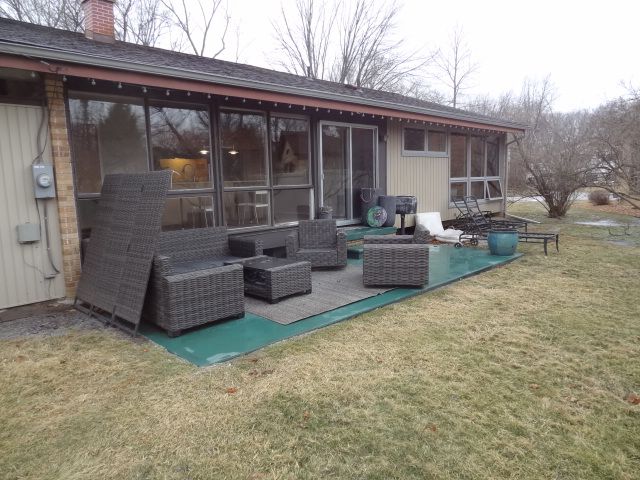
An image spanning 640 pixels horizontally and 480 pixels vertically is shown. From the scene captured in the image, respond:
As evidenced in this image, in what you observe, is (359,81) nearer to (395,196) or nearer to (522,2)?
(522,2)

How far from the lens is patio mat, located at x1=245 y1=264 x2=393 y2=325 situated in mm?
4059

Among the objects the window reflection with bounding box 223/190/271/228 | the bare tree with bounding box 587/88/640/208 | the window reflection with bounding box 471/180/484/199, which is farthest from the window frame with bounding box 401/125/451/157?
the bare tree with bounding box 587/88/640/208

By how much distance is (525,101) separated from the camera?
84.7 ft

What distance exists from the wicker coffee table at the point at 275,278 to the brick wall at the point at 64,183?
5.73 ft

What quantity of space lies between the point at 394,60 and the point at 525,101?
9.86 m

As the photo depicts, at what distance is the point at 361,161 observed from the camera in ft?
26.0

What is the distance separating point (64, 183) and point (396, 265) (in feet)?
11.7

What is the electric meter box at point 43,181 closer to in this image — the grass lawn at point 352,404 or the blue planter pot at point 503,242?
the grass lawn at point 352,404

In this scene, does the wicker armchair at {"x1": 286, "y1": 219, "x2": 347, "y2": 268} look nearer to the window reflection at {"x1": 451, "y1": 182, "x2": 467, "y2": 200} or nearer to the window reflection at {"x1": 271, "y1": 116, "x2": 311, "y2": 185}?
the window reflection at {"x1": 271, "y1": 116, "x2": 311, "y2": 185}

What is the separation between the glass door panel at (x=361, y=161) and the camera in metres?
7.78

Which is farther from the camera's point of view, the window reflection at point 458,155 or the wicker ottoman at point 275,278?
the window reflection at point 458,155

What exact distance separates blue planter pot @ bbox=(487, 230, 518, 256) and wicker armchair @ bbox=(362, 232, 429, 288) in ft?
8.01

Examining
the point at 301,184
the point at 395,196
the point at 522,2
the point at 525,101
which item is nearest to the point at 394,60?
the point at 522,2

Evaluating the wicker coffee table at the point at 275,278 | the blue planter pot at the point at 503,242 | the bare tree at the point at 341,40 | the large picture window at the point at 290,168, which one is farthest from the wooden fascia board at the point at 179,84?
the bare tree at the point at 341,40
